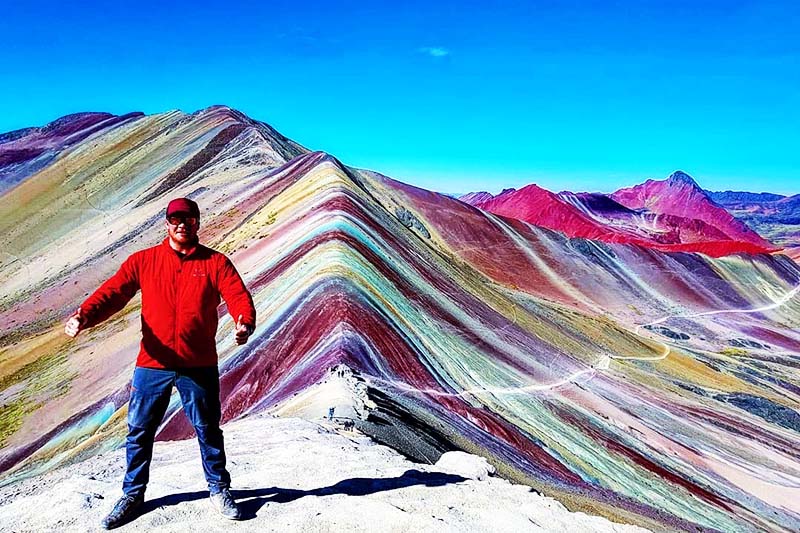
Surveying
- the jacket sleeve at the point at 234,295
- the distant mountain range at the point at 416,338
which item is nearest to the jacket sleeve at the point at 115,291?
the jacket sleeve at the point at 234,295

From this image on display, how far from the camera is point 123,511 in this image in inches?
166

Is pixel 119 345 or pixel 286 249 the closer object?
pixel 119 345

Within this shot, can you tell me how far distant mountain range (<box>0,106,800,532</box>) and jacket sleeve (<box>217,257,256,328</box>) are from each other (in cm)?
325

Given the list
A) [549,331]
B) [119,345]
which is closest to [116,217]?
[119,345]

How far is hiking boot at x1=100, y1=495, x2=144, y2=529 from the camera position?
414 cm

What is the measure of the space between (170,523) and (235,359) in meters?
8.04

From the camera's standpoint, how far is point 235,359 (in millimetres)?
12094

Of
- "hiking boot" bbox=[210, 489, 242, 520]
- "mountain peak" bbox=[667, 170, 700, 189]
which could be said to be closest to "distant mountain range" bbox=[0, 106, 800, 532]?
"hiking boot" bbox=[210, 489, 242, 520]

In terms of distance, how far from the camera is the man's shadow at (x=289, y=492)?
4.52 metres

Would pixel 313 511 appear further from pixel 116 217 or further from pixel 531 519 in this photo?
pixel 116 217

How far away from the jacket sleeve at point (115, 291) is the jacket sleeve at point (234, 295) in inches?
23.7

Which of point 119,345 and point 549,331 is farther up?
point 549,331

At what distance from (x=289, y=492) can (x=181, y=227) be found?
2.24 m

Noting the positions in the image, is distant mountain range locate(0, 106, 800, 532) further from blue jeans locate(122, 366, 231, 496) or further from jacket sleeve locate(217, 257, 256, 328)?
jacket sleeve locate(217, 257, 256, 328)
